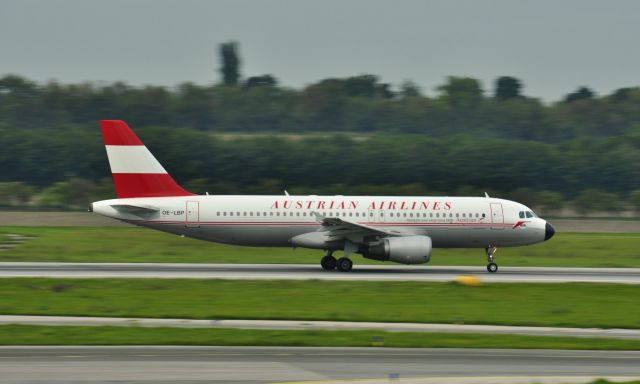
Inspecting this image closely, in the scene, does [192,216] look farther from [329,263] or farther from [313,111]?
[313,111]

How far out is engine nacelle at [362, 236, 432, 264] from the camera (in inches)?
1512

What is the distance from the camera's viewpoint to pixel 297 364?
1919 cm

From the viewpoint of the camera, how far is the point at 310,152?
75.7 m

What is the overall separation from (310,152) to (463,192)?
13918mm

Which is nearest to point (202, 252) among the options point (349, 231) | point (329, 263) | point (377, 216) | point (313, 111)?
point (329, 263)

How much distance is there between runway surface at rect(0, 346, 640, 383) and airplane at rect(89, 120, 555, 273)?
1767 centimetres

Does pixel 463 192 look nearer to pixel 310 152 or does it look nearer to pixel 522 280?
pixel 310 152

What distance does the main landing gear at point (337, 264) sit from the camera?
3953cm

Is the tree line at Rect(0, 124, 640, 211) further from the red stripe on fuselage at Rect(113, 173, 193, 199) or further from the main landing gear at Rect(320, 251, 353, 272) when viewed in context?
the main landing gear at Rect(320, 251, 353, 272)

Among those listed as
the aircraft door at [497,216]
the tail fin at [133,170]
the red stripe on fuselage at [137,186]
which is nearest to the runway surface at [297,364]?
the red stripe on fuselage at [137,186]

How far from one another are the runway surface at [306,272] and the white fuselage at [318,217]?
1.54 metres

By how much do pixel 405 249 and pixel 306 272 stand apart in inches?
175

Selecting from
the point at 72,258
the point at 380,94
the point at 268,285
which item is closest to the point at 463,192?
the point at 72,258

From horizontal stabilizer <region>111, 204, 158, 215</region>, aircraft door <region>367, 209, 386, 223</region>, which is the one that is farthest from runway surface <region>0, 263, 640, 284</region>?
horizontal stabilizer <region>111, 204, 158, 215</region>
